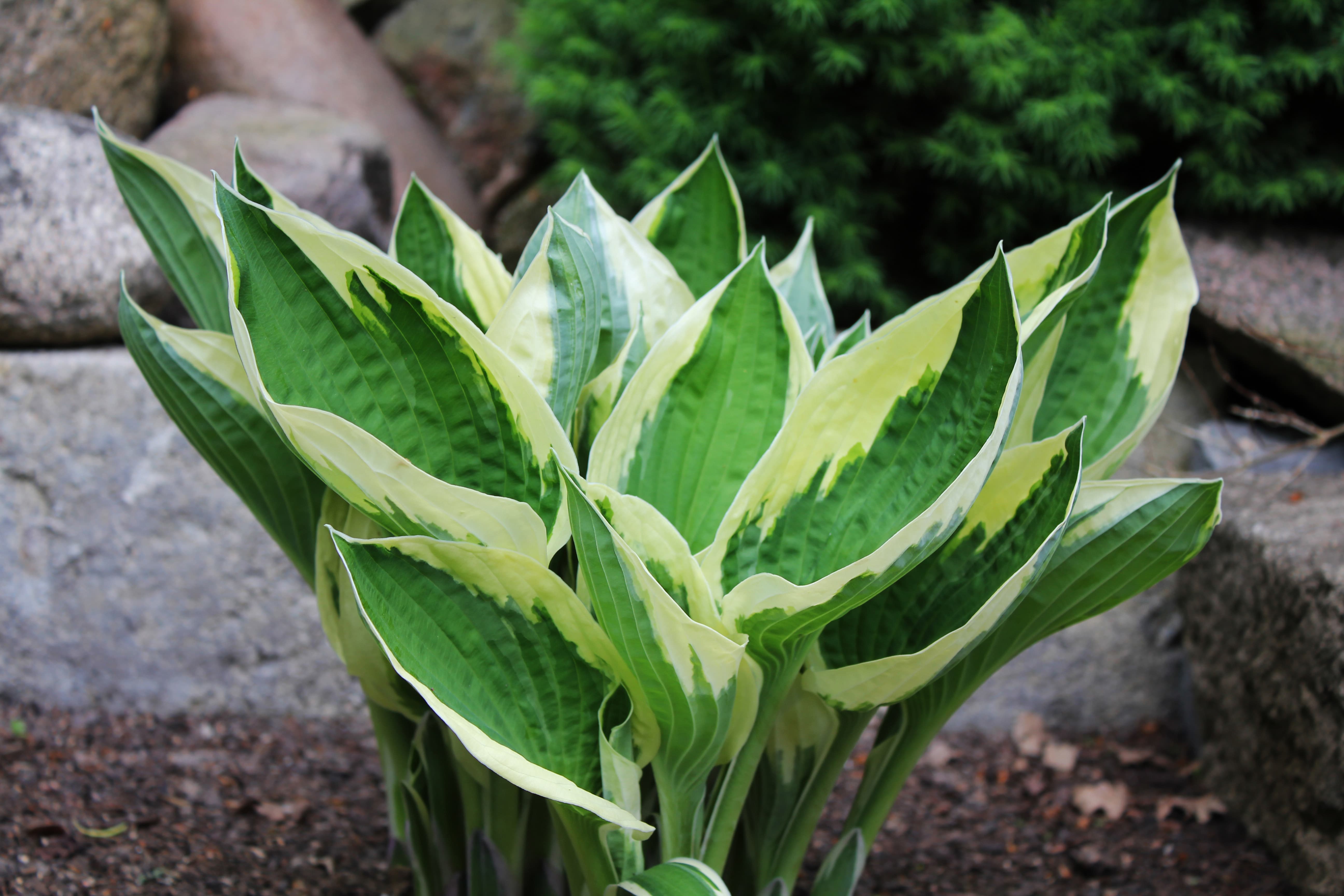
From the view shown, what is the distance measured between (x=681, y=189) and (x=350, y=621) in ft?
1.60

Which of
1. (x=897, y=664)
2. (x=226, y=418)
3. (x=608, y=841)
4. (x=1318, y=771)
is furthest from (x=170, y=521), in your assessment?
(x=1318, y=771)

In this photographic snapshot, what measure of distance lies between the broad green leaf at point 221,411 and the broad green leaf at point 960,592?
0.44 meters

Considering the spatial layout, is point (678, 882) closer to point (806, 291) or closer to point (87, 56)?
point (806, 291)

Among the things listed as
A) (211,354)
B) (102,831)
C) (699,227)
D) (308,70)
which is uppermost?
(308,70)

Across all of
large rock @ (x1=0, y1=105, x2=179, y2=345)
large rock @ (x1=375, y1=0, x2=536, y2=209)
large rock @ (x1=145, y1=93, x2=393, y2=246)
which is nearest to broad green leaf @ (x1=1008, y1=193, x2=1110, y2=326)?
large rock @ (x1=0, y1=105, x2=179, y2=345)

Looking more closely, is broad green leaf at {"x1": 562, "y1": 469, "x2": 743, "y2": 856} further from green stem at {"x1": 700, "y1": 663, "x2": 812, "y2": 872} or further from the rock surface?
the rock surface

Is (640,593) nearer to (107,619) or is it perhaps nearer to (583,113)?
(107,619)

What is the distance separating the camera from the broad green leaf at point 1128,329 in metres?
0.80

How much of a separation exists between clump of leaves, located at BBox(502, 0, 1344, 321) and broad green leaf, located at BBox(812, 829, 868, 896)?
1.35 m

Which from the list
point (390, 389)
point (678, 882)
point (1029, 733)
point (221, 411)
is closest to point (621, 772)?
point (678, 882)

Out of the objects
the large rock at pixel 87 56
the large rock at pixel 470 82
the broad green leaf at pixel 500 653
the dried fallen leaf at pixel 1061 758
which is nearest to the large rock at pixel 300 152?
the large rock at pixel 87 56

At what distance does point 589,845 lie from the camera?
0.70 meters

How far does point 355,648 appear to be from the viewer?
758 millimetres

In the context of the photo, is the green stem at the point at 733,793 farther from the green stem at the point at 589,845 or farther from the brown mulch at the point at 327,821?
the brown mulch at the point at 327,821
